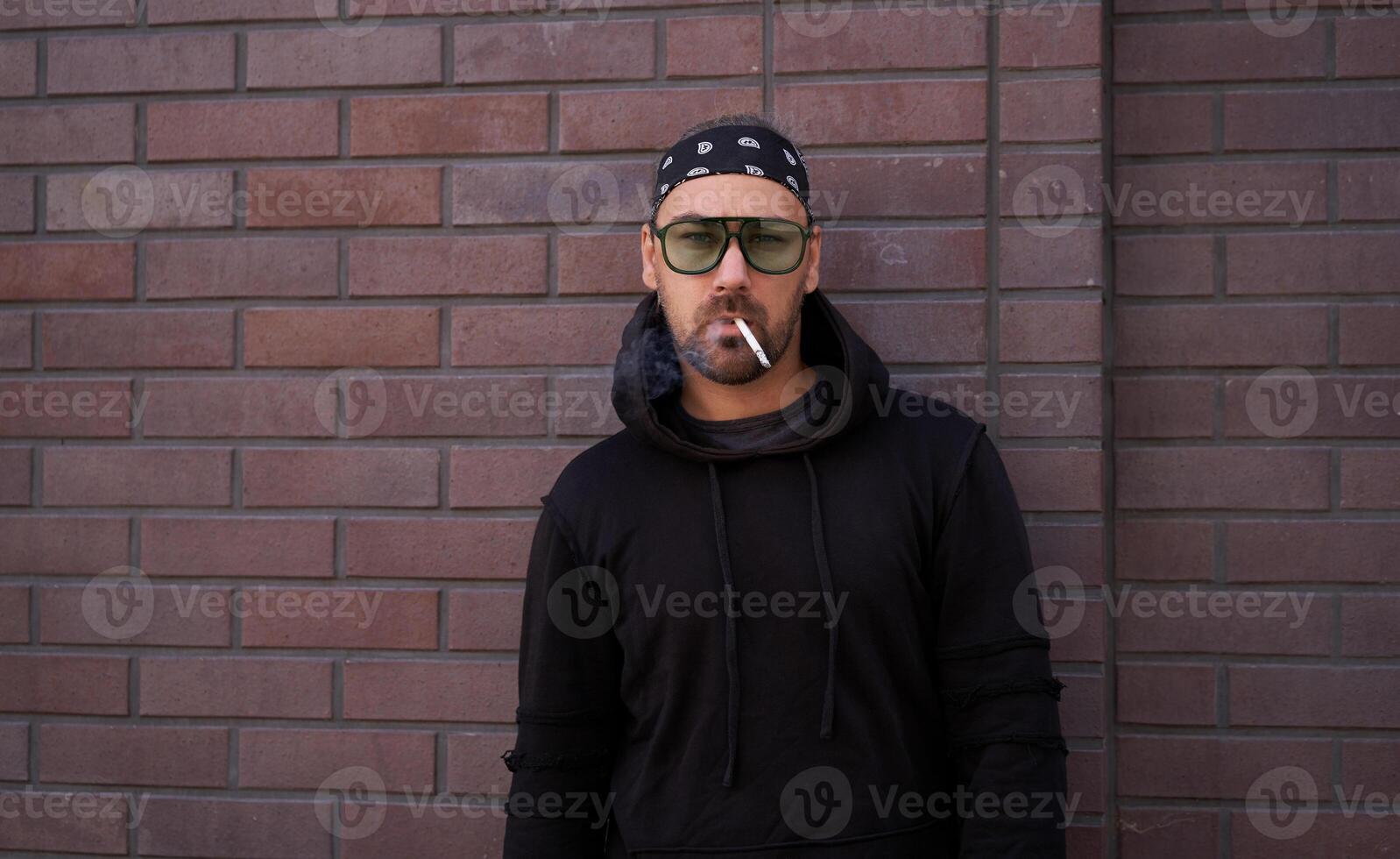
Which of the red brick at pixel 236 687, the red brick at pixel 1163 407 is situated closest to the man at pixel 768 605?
the red brick at pixel 1163 407

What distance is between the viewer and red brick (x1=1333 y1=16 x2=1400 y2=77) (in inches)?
91.7

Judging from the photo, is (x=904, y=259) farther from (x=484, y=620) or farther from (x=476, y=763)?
(x=476, y=763)

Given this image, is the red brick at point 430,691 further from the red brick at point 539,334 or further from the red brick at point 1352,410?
the red brick at point 1352,410

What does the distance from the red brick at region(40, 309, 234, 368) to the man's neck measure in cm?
109

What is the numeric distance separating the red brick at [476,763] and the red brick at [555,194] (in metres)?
1.02

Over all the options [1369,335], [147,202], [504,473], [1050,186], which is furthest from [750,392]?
[147,202]

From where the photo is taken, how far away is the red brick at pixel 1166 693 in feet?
7.66

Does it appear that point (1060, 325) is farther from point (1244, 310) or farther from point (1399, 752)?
point (1399, 752)

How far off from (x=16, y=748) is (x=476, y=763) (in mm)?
1055

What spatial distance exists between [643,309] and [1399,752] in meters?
1.81

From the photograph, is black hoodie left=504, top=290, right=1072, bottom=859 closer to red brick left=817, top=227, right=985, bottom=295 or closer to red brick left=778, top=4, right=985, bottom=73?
red brick left=817, top=227, right=985, bottom=295

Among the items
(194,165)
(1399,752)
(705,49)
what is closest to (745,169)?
(705,49)

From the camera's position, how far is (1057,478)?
2225 mm

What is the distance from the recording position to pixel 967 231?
2258mm
